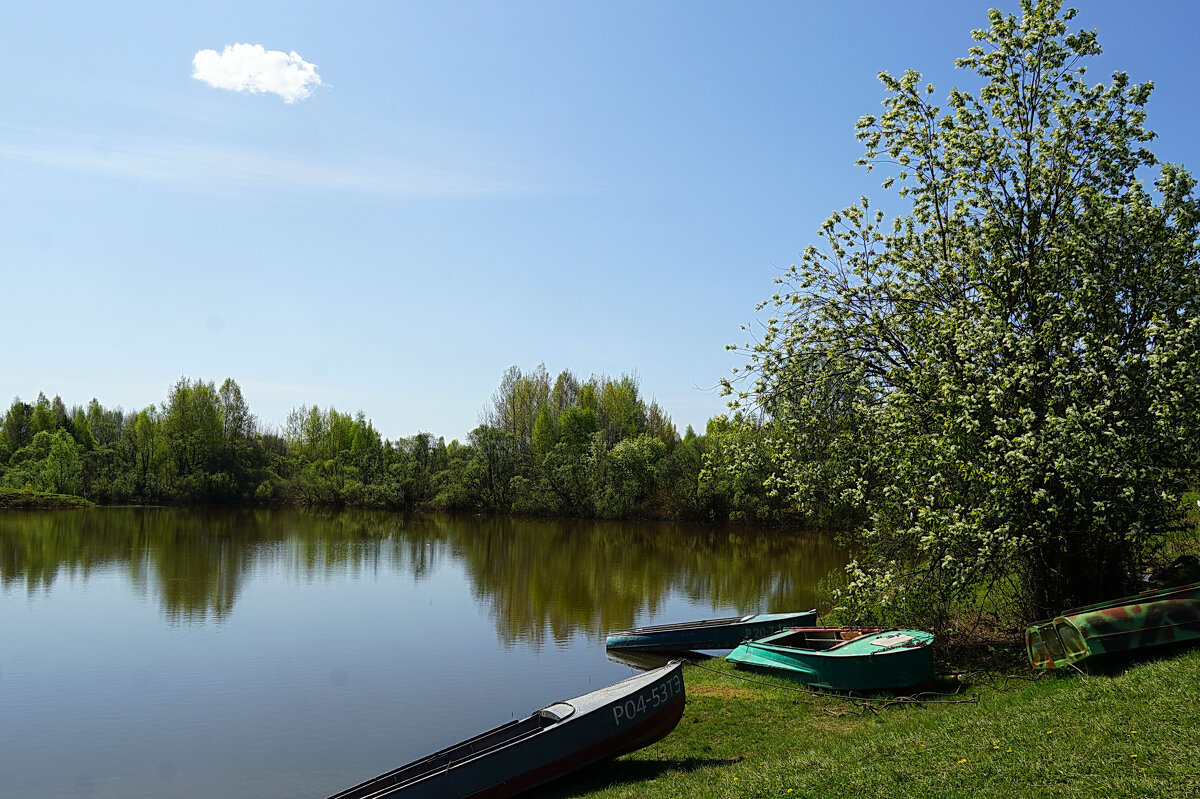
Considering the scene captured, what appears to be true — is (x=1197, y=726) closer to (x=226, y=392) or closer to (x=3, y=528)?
(x=3, y=528)

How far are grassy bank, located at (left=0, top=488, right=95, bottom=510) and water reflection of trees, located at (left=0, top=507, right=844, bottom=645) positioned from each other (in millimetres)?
4731

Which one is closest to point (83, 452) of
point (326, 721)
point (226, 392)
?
point (226, 392)

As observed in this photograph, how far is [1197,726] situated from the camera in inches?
310

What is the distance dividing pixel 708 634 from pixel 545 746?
1117 centimetres

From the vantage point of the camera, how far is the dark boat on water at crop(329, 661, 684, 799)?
32.6 ft

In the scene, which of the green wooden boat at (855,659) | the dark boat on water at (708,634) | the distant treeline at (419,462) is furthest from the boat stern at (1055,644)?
the distant treeline at (419,462)

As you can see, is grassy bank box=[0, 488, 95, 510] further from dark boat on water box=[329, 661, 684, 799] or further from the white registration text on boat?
the white registration text on boat

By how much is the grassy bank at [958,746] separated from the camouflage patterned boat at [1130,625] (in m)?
0.33

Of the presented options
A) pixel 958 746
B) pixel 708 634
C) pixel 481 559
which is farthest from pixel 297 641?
pixel 958 746

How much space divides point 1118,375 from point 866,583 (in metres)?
5.42

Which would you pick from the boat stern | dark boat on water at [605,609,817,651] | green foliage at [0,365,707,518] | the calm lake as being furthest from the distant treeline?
the boat stern

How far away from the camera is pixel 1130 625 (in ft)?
36.9

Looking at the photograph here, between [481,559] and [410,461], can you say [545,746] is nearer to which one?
[481,559]

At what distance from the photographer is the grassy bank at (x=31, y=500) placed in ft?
221
